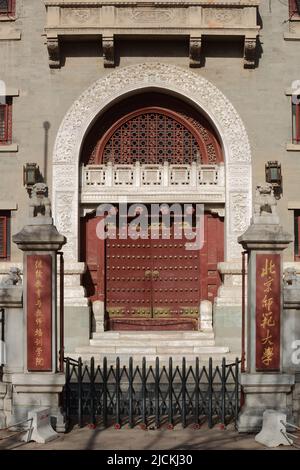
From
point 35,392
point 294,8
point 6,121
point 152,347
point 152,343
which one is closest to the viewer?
point 35,392

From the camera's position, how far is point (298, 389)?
10828 mm

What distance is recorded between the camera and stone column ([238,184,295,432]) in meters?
10.6

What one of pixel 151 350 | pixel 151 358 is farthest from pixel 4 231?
pixel 151 358

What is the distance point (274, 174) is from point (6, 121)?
6890 mm

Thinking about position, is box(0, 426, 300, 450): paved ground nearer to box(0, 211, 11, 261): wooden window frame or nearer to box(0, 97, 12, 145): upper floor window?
box(0, 211, 11, 261): wooden window frame

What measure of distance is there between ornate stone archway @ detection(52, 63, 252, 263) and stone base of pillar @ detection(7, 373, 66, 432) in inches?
256

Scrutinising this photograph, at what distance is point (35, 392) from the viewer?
1061cm

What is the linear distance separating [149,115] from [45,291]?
8417 mm

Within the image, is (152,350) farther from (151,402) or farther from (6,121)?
(6,121)

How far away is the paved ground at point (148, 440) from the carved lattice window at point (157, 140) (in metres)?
8.69

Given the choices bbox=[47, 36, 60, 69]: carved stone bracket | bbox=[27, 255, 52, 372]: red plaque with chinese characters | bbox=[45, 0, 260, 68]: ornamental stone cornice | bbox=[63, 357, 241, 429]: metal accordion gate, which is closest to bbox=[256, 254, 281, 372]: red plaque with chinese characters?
bbox=[63, 357, 241, 429]: metal accordion gate

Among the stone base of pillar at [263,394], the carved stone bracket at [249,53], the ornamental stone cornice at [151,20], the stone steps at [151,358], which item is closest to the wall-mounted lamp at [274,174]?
the carved stone bracket at [249,53]

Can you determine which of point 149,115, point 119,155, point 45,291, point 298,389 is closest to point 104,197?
point 119,155

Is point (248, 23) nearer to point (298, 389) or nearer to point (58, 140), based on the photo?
point (58, 140)
